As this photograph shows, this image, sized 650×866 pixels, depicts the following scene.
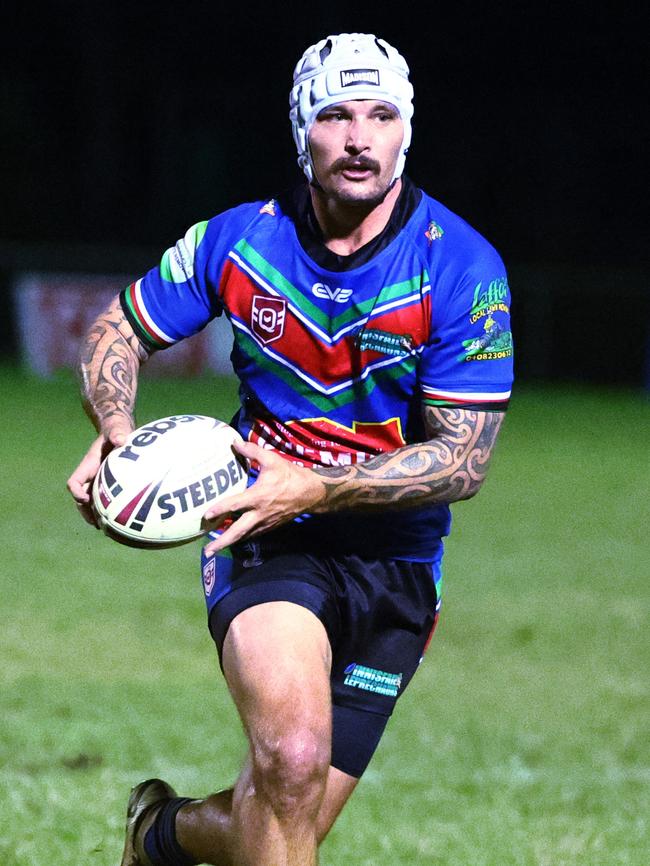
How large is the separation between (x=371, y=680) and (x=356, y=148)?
148 centimetres

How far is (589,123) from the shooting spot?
33125 mm

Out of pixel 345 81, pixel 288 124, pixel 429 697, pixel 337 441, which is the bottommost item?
pixel 288 124

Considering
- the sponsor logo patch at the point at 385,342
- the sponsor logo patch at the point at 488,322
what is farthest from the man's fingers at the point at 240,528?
the sponsor logo patch at the point at 488,322

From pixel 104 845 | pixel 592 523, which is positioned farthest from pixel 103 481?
pixel 592 523

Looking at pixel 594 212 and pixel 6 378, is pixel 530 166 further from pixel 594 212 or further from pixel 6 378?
pixel 6 378

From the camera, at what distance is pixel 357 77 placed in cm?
440

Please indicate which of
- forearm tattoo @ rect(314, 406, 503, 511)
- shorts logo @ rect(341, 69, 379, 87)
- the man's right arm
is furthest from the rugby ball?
shorts logo @ rect(341, 69, 379, 87)

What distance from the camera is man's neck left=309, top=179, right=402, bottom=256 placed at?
448cm

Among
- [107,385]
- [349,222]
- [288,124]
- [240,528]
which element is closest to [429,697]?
[107,385]

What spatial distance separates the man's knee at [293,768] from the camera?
157 inches

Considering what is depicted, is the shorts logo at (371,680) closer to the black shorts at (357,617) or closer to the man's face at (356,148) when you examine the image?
the black shorts at (357,617)

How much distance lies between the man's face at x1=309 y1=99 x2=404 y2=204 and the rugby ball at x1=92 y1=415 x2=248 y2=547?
0.75 meters

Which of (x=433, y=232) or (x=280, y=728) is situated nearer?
(x=280, y=728)

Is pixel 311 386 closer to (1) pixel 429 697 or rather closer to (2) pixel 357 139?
(2) pixel 357 139
